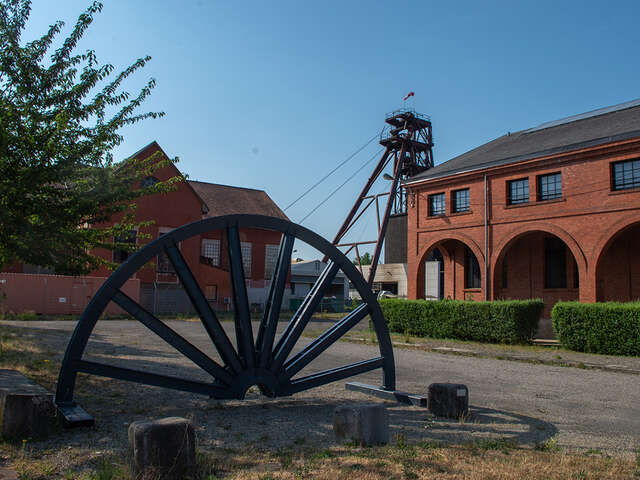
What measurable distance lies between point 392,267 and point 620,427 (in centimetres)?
3662

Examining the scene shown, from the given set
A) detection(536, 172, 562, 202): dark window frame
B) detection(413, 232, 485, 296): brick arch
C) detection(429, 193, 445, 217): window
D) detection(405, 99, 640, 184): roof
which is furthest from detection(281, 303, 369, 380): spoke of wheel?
detection(429, 193, 445, 217): window

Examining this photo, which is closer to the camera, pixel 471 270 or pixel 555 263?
pixel 555 263

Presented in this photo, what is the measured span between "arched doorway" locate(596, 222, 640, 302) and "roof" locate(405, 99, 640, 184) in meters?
3.87

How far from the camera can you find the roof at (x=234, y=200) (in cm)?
4169

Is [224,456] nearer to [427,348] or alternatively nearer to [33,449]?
[33,449]

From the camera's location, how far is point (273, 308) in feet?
22.5

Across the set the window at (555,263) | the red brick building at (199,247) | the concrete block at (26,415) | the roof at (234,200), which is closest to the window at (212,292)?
the red brick building at (199,247)

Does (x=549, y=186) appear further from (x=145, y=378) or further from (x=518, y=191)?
(x=145, y=378)

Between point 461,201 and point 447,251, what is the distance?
2.96 meters

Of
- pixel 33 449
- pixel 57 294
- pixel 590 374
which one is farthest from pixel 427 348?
pixel 57 294

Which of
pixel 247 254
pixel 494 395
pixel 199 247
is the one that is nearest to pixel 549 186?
pixel 494 395

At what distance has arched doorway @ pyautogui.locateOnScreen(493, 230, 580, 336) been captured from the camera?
79.2 feet

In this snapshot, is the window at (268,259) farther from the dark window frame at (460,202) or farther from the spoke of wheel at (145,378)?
the spoke of wheel at (145,378)

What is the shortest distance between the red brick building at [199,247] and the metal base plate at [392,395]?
69.4ft
